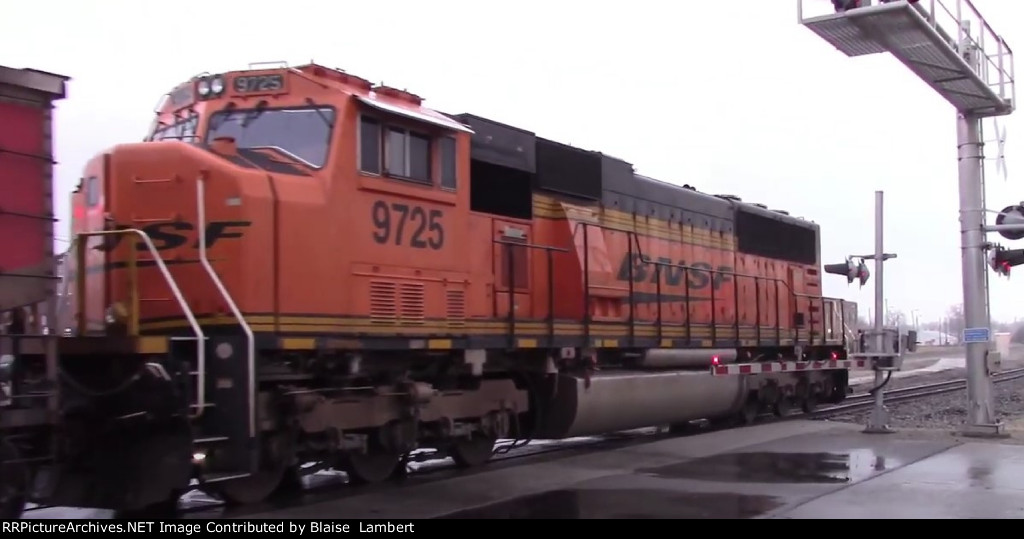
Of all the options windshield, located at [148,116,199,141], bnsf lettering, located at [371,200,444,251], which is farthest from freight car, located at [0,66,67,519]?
bnsf lettering, located at [371,200,444,251]

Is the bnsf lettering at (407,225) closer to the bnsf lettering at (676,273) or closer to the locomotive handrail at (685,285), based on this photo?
the locomotive handrail at (685,285)

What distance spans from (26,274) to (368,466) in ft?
14.5

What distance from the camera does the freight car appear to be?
6.77 meters

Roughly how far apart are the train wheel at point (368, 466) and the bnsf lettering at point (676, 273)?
4.73 m

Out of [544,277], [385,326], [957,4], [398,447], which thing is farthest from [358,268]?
[957,4]

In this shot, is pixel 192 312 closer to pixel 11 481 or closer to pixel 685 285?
pixel 11 481

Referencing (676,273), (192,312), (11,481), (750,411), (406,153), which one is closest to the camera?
(11,481)

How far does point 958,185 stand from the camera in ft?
49.6

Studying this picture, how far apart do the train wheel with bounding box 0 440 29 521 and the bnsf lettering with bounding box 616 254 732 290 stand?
8.69 metres

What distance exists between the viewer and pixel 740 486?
→ 10.2m

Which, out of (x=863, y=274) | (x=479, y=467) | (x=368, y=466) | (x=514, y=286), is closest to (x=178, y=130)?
(x=368, y=466)

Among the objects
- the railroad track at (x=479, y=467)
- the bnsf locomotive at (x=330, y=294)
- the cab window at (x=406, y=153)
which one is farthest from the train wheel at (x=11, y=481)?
the cab window at (x=406, y=153)

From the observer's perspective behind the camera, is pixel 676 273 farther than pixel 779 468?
Yes

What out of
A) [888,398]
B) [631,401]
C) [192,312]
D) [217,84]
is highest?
[217,84]
